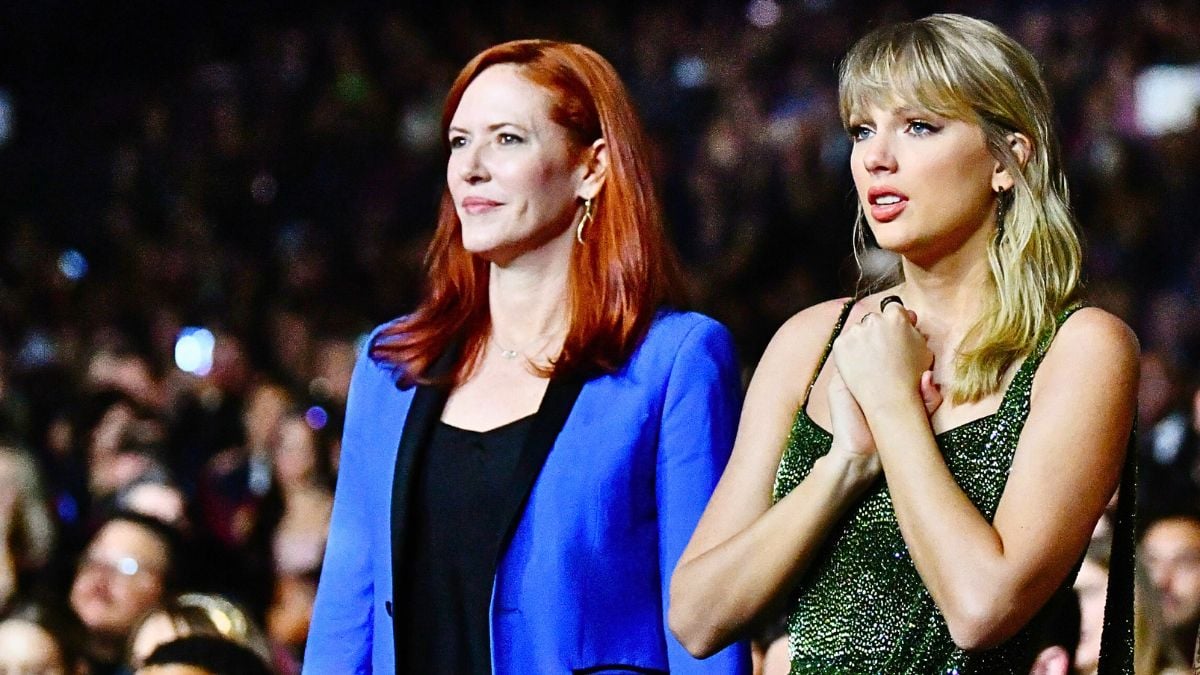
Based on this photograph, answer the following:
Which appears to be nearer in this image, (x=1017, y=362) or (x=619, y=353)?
(x=1017, y=362)

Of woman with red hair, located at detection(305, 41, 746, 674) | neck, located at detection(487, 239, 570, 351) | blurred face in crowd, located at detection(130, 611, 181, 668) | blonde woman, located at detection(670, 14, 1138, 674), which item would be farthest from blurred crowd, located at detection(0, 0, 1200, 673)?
blonde woman, located at detection(670, 14, 1138, 674)

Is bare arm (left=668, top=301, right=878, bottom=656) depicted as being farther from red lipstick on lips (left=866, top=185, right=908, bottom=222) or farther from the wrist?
red lipstick on lips (left=866, top=185, right=908, bottom=222)

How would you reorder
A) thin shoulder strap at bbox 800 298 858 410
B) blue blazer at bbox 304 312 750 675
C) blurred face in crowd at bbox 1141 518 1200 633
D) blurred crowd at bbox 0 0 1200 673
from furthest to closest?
blurred crowd at bbox 0 0 1200 673, blurred face in crowd at bbox 1141 518 1200 633, blue blazer at bbox 304 312 750 675, thin shoulder strap at bbox 800 298 858 410

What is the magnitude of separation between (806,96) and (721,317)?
1.24 meters

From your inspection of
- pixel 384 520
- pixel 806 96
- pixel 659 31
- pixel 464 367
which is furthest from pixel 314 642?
pixel 659 31

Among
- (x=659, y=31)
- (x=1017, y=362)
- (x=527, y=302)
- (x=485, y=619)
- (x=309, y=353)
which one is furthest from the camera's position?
(x=659, y=31)

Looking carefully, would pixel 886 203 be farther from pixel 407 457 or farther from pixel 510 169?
pixel 407 457

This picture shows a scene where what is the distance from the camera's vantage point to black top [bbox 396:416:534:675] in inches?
95.3

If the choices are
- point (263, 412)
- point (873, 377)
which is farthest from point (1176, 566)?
point (263, 412)

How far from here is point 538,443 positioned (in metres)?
2.45

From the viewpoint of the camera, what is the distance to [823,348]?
81.3 inches

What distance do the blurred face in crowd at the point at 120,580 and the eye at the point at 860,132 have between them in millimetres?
2800

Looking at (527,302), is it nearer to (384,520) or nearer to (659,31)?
(384,520)

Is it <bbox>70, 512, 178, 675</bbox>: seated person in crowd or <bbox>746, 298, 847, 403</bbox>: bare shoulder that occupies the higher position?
<bbox>746, 298, 847, 403</bbox>: bare shoulder
